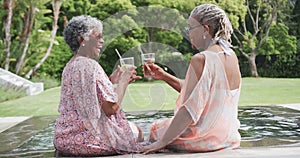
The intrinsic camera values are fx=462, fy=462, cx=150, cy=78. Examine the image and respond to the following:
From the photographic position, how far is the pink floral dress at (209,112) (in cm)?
216

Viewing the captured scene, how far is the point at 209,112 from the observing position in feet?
7.33

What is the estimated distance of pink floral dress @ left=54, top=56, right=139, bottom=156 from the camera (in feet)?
7.36

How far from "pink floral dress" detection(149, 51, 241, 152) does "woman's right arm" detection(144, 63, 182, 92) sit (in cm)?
25

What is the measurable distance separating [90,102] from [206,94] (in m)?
0.56

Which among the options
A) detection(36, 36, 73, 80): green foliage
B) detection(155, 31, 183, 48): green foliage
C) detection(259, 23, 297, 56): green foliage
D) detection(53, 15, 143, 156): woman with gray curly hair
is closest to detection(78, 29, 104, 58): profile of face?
detection(53, 15, 143, 156): woman with gray curly hair

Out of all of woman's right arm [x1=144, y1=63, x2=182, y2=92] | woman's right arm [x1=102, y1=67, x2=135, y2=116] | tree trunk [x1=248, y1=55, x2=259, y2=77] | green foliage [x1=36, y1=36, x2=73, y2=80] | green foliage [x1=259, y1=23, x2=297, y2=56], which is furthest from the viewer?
green foliage [x1=259, y1=23, x2=297, y2=56]

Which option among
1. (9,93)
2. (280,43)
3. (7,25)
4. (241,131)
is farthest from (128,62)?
(280,43)

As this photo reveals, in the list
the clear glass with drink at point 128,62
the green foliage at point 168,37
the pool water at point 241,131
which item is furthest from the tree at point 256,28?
the clear glass with drink at point 128,62

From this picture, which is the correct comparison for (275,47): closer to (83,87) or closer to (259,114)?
(259,114)

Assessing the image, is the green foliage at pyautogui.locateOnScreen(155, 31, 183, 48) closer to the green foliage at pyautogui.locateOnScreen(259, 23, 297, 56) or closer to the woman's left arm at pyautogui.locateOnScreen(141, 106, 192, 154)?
the woman's left arm at pyautogui.locateOnScreen(141, 106, 192, 154)

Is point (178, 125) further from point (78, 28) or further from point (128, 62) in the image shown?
point (78, 28)

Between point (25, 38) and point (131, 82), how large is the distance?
11.0 metres

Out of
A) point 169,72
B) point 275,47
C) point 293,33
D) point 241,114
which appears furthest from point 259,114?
point 293,33

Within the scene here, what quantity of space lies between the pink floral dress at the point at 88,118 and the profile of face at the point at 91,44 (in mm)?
56
